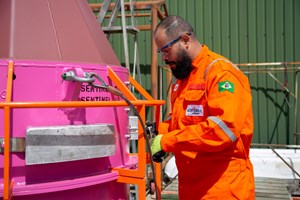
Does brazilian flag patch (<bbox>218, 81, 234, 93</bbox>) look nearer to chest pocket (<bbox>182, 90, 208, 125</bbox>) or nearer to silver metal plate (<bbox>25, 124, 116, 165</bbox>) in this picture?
chest pocket (<bbox>182, 90, 208, 125</bbox>)

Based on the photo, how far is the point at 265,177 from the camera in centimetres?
604

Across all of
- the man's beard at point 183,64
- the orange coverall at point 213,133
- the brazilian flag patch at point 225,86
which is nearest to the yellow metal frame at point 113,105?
the orange coverall at point 213,133

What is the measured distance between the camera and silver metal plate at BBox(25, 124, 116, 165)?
2059mm

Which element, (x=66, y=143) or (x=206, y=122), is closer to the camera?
(x=66, y=143)

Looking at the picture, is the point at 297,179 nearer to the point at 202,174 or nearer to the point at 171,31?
the point at 202,174

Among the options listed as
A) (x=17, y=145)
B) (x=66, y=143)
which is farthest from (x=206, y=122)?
(x=17, y=145)

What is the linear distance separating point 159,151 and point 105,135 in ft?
1.26

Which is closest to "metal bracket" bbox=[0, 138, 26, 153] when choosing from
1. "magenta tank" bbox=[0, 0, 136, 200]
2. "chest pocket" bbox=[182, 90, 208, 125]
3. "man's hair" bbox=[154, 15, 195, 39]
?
"magenta tank" bbox=[0, 0, 136, 200]

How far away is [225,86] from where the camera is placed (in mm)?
2354

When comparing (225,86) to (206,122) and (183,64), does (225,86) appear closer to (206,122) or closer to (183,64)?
(206,122)

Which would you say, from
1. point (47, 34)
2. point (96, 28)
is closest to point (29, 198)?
point (47, 34)

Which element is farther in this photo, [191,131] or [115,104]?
[191,131]

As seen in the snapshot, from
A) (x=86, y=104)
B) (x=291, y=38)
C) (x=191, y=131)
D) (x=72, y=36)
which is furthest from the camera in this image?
(x=291, y=38)

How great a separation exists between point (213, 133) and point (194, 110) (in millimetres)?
303
